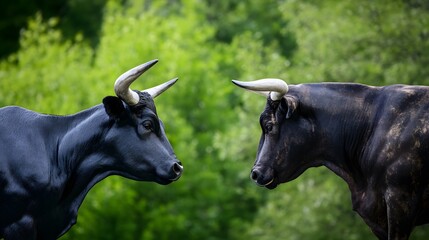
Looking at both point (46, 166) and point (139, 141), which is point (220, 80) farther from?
point (46, 166)

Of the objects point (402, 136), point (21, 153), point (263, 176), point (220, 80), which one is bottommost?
point (220, 80)

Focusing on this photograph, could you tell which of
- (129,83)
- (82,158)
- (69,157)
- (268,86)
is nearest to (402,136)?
(268,86)

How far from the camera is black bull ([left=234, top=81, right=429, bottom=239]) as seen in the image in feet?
34.4

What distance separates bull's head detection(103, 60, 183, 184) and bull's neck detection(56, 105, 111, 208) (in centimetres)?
12

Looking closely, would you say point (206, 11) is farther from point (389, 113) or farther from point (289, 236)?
point (389, 113)

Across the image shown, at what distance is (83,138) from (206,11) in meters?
41.1

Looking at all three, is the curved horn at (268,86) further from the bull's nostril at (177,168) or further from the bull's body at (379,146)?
the bull's nostril at (177,168)

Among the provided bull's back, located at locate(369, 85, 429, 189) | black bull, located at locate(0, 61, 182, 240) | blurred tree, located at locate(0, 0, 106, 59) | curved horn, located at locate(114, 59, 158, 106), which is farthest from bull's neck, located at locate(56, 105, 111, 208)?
blurred tree, located at locate(0, 0, 106, 59)

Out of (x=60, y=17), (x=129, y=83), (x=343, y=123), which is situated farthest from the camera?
(x=60, y=17)

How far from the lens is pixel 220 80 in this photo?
4478cm

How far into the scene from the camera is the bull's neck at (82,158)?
1130 cm

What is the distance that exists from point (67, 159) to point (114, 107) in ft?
2.39

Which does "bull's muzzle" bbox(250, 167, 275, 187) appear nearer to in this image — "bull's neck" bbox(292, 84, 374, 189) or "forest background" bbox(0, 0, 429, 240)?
"bull's neck" bbox(292, 84, 374, 189)

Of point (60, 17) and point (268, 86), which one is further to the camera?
point (60, 17)
